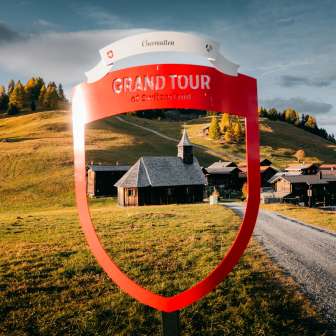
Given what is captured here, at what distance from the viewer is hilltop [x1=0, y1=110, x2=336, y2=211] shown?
50812 mm

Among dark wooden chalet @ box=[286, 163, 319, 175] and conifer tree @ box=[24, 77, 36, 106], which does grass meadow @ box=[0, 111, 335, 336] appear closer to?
dark wooden chalet @ box=[286, 163, 319, 175]

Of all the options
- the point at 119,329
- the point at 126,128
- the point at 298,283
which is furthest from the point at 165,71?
the point at 126,128

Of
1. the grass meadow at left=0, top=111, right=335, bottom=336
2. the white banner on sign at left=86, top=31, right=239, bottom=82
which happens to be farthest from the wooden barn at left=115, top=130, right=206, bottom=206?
the white banner on sign at left=86, top=31, right=239, bottom=82

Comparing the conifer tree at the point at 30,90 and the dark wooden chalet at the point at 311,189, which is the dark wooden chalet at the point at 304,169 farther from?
the conifer tree at the point at 30,90

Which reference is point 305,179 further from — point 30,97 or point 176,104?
point 30,97

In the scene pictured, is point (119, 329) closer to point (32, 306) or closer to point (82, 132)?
point (32, 306)

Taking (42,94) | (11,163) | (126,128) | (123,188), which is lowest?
(123,188)

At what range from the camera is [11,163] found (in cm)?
6331

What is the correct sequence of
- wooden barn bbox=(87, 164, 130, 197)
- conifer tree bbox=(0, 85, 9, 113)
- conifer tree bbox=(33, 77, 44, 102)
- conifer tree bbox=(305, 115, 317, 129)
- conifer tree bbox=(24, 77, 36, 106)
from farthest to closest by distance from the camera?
conifer tree bbox=(305, 115, 317, 129)
conifer tree bbox=(33, 77, 44, 102)
conifer tree bbox=(24, 77, 36, 106)
conifer tree bbox=(0, 85, 9, 113)
wooden barn bbox=(87, 164, 130, 197)

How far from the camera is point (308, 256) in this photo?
1477cm

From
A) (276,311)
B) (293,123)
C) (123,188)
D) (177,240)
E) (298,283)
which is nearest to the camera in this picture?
(276,311)

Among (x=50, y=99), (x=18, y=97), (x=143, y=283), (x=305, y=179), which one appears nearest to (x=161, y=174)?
(x=305, y=179)

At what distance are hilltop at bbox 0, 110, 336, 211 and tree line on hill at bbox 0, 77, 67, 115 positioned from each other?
11.8m

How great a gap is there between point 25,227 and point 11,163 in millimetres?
44834
